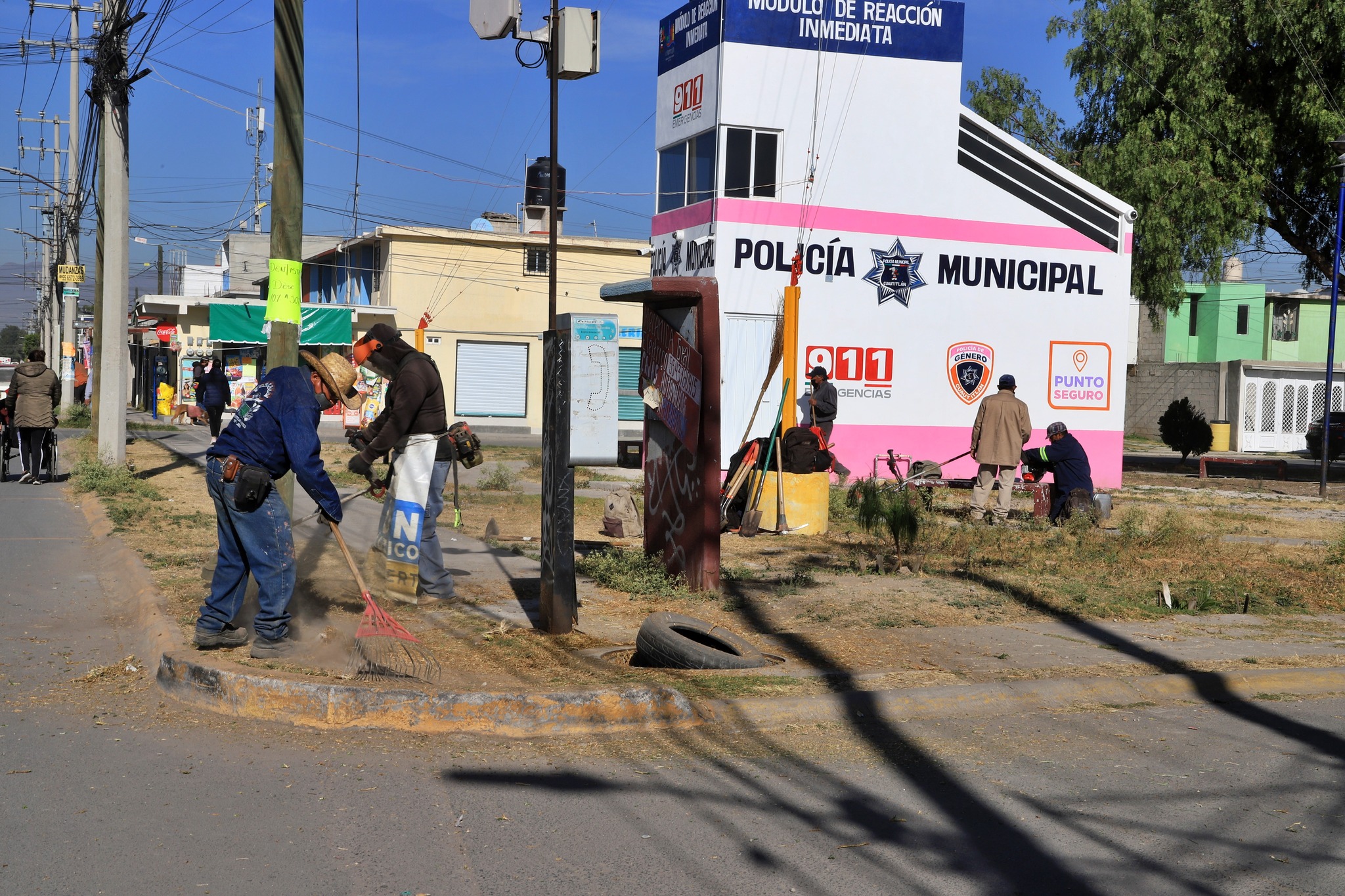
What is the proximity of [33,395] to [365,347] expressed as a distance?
11.1m

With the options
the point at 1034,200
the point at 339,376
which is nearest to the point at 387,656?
the point at 339,376

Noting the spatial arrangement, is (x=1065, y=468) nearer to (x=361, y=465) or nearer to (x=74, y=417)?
(x=361, y=465)

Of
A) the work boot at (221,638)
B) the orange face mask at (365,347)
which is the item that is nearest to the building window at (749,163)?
the orange face mask at (365,347)

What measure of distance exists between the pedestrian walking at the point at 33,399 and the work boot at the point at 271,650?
12.2 m

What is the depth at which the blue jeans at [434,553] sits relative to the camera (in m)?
8.14

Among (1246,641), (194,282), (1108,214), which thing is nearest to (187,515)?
(1246,641)

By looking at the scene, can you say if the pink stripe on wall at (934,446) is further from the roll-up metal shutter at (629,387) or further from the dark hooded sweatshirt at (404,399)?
the roll-up metal shutter at (629,387)

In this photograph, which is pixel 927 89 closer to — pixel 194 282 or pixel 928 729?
pixel 928 729

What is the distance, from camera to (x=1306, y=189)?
25062 millimetres

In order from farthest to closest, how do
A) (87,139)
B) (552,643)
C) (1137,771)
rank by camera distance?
(87,139), (552,643), (1137,771)

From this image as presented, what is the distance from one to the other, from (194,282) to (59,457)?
57.6 metres

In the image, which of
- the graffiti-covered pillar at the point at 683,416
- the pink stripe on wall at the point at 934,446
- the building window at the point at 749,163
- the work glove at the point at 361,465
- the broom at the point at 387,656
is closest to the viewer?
the broom at the point at 387,656

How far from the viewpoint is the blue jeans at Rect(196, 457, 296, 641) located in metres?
6.22

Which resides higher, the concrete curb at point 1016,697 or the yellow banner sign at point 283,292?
the yellow banner sign at point 283,292
